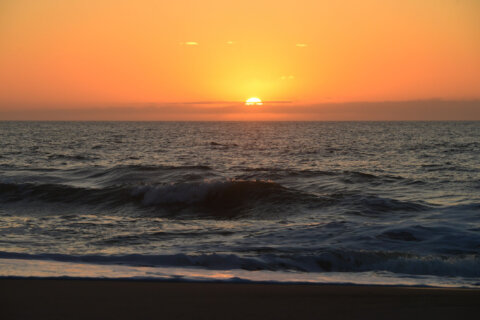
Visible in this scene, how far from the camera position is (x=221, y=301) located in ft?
16.4

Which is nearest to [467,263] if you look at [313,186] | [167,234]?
[167,234]

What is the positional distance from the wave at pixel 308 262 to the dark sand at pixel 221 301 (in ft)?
4.56

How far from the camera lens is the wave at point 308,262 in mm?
7031

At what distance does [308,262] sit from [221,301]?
8.85 ft

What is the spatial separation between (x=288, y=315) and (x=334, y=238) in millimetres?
4615

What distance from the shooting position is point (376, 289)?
18.3 ft

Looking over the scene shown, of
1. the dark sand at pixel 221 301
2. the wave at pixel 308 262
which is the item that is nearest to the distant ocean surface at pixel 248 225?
the wave at pixel 308 262

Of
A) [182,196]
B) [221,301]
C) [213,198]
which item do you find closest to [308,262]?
[221,301]

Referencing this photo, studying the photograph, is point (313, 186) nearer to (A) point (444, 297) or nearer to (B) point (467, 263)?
(B) point (467, 263)

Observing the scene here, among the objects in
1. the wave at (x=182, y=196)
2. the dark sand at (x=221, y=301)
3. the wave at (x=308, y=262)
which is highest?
the dark sand at (x=221, y=301)

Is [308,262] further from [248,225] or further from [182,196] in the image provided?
[182,196]

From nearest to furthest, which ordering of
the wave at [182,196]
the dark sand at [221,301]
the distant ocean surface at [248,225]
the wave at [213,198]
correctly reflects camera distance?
1. the dark sand at [221,301]
2. the distant ocean surface at [248,225]
3. the wave at [213,198]
4. the wave at [182,196]

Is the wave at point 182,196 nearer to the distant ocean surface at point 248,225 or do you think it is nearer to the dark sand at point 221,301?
the distant ocean surface at point 248,225

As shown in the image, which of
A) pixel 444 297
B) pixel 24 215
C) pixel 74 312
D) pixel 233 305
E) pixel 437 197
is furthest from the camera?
pixel 437 197
